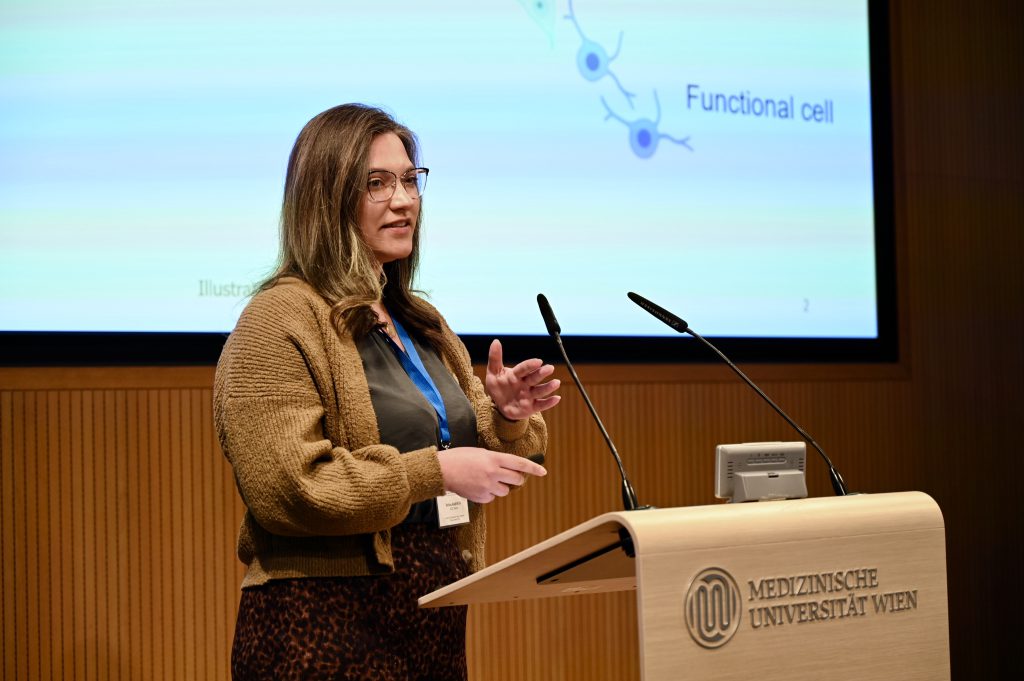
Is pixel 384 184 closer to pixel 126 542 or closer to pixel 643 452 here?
pixel 126 542

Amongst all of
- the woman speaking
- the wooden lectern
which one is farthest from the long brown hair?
the wooden lectern

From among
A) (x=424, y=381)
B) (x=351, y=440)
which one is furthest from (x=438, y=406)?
(x=351, y=440)

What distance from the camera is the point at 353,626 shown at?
5.18 feet

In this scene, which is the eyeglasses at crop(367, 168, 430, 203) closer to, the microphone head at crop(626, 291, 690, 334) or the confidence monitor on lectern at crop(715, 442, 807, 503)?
the microphone head at crop(626, 291, 690, 334)

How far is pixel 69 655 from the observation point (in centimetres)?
278

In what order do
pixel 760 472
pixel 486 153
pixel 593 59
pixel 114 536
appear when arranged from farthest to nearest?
pixel 593 59, pixel 486 153, pixel 114 536, pixel 760 472

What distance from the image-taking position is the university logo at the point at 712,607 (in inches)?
49.9

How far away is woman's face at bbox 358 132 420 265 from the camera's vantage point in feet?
5.92

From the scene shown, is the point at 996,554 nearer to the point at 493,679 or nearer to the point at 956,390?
the point at 956,390

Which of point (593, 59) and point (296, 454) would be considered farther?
point (593, 59)

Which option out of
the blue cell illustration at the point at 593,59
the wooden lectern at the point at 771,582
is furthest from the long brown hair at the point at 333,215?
the blue cell illustration at the point at 593,59

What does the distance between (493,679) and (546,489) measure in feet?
1.93

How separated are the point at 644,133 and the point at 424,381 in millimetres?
1955

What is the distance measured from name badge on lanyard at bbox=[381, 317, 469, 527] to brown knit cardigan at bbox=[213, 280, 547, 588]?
126 mm
